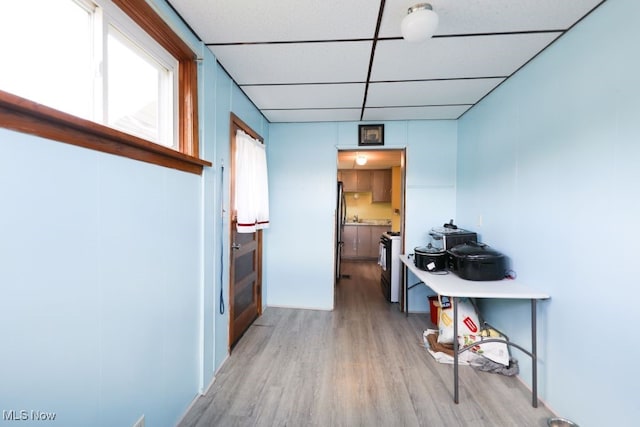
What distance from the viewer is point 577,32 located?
1.51 metres

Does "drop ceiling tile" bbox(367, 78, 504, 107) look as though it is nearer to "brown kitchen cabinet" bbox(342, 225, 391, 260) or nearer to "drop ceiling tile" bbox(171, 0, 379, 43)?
"drop ceiling tile" bbox(171, 0, 379, 43)

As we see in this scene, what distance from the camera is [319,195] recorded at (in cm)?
330

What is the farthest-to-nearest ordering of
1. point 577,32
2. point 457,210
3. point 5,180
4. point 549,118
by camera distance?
1. point 457,210
2. point 549,118
3. point 577,32
4. point 5,180

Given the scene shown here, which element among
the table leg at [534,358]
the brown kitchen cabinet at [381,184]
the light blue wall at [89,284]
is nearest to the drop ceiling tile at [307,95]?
the light blue wall at [89,284]

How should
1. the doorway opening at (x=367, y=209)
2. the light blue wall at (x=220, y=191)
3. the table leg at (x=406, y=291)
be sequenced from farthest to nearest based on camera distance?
the doorway opening at (x=367, y=209) → the table leg at (x=406, y=291) → the light blue wall at (x=220, y=191)

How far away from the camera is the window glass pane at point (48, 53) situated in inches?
32.2

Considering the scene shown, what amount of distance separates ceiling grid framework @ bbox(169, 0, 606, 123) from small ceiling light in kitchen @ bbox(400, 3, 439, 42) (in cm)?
5

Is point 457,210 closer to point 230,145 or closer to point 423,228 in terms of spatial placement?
point 423,228

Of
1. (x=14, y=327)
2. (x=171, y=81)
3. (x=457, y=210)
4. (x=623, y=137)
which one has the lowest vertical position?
(x=14, y=327)

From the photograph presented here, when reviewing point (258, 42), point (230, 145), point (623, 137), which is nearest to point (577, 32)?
point (623, 137)

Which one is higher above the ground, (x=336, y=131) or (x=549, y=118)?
(x=336, y=131)

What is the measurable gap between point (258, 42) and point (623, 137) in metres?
2.09

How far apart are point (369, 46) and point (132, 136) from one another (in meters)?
1.52
